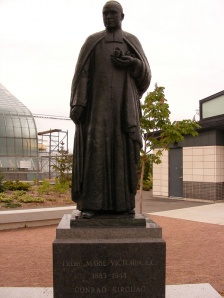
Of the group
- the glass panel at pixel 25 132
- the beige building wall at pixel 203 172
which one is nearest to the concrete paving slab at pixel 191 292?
the beige building wall at pixel 203 172

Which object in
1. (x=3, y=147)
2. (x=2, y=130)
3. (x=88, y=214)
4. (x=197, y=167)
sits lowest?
(x=88, y=214)

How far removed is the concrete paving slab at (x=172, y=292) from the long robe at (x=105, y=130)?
1456 millimetres

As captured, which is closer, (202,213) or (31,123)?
(202,213)

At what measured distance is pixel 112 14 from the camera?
420cm

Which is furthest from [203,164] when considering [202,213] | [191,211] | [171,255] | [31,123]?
[31,123]

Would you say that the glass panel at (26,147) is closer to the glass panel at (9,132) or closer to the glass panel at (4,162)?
the glass panel at (9,132)

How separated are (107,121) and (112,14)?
1179 millimetres

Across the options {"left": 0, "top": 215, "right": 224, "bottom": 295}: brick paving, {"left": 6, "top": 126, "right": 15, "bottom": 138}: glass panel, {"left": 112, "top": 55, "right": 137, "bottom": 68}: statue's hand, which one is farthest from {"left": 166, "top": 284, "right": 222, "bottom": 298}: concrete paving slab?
{"left": 6, "top": 126, "right": 15, "bottom": 138}: glass panel

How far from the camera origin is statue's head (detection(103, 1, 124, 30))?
13.7 ft

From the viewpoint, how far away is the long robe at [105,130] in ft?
13.4

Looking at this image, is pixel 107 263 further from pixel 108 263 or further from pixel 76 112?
pixel 76 112

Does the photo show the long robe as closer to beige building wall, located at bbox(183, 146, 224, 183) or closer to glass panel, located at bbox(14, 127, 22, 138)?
beige building wall, located at bbox(183, 146, 224, 183)

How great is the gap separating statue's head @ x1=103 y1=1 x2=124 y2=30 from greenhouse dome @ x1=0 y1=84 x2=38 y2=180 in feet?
85.0

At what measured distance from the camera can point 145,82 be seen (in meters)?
4.36
